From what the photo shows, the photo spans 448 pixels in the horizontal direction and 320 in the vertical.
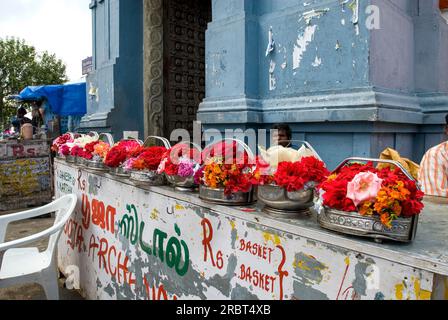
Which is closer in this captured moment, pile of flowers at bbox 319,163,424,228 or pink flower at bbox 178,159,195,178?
pile of flowers at bbox 319,163,424,228

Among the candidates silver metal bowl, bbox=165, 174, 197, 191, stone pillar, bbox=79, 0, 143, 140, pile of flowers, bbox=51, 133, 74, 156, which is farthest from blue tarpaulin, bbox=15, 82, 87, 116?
silver metal bowl, bbox=165, 174, 197, 191

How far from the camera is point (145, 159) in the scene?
248 cm

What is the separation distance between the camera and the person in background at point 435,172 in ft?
8.47

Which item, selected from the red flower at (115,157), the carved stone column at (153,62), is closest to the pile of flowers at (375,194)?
the red flower at (115,157)

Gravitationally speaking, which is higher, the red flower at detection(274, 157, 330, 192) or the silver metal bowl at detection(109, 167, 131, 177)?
the red flower at detection(274, 157, 330, 192)

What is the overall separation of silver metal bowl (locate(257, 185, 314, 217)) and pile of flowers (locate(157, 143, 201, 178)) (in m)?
0.62

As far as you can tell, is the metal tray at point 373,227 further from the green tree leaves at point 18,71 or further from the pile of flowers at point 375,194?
the green tree leaves at point 18,71

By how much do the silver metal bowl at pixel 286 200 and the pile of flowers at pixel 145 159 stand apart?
3.53ft

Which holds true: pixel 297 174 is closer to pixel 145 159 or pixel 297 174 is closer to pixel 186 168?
pixel 186 168

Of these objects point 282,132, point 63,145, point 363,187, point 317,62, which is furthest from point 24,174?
point 363,187

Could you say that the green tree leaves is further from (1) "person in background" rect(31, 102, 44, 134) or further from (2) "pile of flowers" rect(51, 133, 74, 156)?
(2) "pile of flowers" rect(51, 133, 74, 156)

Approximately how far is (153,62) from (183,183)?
17.1 ft

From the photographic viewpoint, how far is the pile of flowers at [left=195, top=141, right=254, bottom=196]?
5.75 feet
